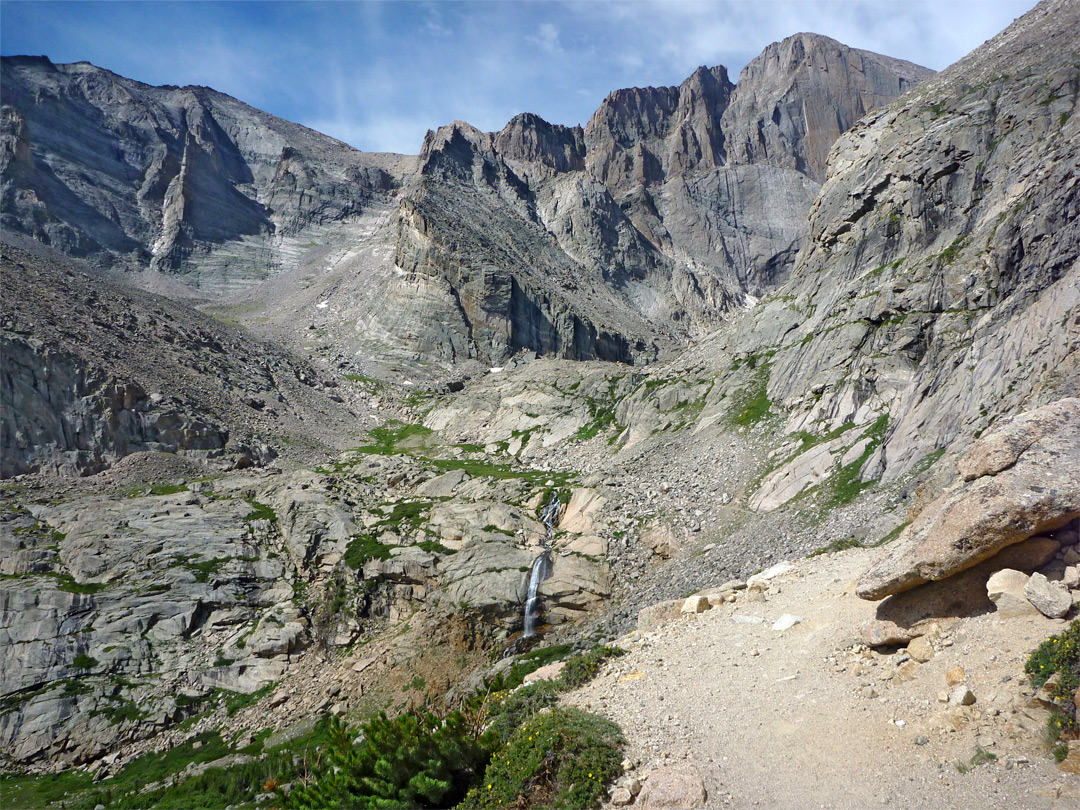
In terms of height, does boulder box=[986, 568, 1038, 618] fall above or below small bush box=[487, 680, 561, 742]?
above

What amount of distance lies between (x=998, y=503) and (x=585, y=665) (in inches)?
375

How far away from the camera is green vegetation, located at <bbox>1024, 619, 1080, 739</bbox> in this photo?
814 centimetres

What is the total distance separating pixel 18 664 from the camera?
25.9m

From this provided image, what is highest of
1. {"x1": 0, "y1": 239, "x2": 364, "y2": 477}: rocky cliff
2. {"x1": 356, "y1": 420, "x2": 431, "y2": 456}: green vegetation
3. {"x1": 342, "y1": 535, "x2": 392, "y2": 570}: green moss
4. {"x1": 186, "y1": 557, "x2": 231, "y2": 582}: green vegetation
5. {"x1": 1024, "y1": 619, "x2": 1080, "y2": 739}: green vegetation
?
{"x1": 0, "y1": 239, "x2": 364, "y2": 477}: rocky cliff

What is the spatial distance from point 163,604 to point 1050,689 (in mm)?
33745

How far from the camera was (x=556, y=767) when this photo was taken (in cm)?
1065

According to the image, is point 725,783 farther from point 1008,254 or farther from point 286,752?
point 1008,254

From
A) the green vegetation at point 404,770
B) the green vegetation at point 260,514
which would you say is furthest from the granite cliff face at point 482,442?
the green vegetation at point 404,770

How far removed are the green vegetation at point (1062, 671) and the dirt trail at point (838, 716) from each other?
315 mm

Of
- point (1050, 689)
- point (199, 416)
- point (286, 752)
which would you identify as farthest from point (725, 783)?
point (199, 416)

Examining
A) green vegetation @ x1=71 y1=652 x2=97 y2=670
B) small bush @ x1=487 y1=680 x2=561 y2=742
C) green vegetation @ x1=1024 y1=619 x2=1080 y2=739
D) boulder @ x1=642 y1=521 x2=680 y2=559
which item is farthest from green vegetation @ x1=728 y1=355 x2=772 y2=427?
green vegetation @ x1=71 y1=652 x2=97 y2=670

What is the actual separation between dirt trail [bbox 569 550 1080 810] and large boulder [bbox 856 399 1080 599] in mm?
1208

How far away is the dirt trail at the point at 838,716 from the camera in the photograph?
8.40m

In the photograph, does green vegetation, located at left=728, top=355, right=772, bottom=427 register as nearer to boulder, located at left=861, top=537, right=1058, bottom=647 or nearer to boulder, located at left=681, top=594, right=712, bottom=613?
boulder, located at left=681, top=594, right=712, bottom=613
